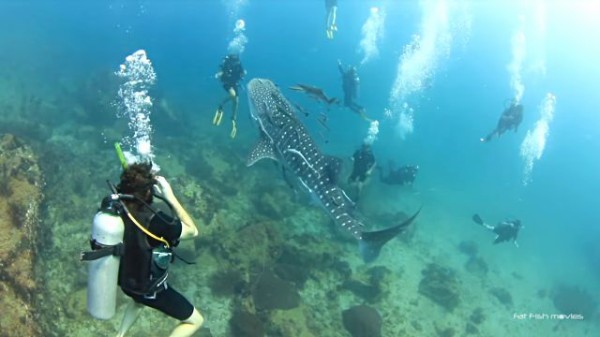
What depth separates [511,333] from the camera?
1573 cm

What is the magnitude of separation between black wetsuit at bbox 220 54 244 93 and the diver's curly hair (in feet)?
34.0

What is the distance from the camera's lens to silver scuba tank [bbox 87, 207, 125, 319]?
12.4ft

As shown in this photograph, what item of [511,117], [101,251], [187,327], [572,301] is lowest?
[187,327]

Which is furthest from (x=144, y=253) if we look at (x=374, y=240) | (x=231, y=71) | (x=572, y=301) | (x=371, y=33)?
(x=371, y=33)

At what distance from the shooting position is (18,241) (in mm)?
7582

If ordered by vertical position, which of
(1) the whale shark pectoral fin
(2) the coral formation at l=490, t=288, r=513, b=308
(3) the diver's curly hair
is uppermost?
(2) the coral formation at l=490, t=288, r=513, b=308

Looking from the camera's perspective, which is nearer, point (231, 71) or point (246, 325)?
point (246, 325)

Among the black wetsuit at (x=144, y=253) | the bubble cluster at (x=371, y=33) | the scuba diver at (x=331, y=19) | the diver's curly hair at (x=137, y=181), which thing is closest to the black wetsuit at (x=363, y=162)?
the scuba diver at (x=331, y=19)

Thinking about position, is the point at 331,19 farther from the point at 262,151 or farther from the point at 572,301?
the point at 572,301

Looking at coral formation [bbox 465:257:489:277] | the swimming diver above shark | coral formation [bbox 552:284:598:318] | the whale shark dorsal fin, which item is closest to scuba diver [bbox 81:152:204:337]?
the swimming diver above shark

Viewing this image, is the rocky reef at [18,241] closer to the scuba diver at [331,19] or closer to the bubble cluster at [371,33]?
the scuba diver at [331,19]

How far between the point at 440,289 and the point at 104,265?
1346 centimetres

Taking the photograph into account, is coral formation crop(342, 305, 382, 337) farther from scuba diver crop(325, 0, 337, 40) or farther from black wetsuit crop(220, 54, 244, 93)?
scuba diver crop(325, 0, 337, 40)

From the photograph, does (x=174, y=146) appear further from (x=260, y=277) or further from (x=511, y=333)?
(x=511, y=333)
